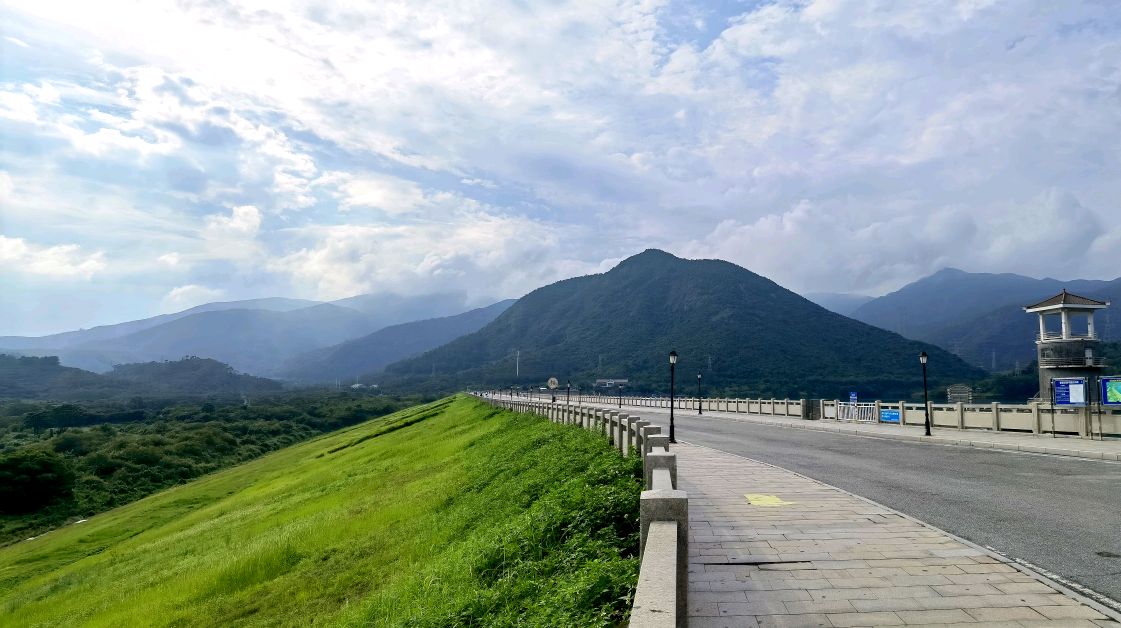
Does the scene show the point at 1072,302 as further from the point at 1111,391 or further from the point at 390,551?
the point at 390,551

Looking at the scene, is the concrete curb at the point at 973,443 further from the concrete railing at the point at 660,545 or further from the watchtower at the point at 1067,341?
the watchtower at the point at 1067,341

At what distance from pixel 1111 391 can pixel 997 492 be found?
44.4ft

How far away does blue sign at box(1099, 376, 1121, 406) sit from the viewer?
74.1 feet

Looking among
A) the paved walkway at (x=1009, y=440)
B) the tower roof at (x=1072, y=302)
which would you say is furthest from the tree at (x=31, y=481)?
the tower roof at (x=1072, y=302)

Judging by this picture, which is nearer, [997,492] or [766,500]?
[766,500]

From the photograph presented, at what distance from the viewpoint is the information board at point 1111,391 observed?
22.6 metres

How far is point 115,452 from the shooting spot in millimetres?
60312

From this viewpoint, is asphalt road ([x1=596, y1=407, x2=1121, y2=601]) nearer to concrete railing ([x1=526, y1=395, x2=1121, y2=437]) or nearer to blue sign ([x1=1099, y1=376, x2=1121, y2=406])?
blue sign ([x1=1099, y1=376, x2=1121, y2=406])

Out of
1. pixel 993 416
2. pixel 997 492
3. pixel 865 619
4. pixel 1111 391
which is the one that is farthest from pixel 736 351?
pixel 865 619

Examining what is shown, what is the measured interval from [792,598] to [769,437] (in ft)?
75.2

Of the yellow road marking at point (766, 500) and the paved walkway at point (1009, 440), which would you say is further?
the paved walkway at point (1009, 440)

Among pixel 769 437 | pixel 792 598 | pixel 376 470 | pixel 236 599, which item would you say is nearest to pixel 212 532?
pixel 376 470

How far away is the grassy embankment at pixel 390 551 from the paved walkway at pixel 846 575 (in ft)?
3.65

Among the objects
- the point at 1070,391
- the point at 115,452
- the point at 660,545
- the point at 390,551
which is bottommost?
the point at 115,452
